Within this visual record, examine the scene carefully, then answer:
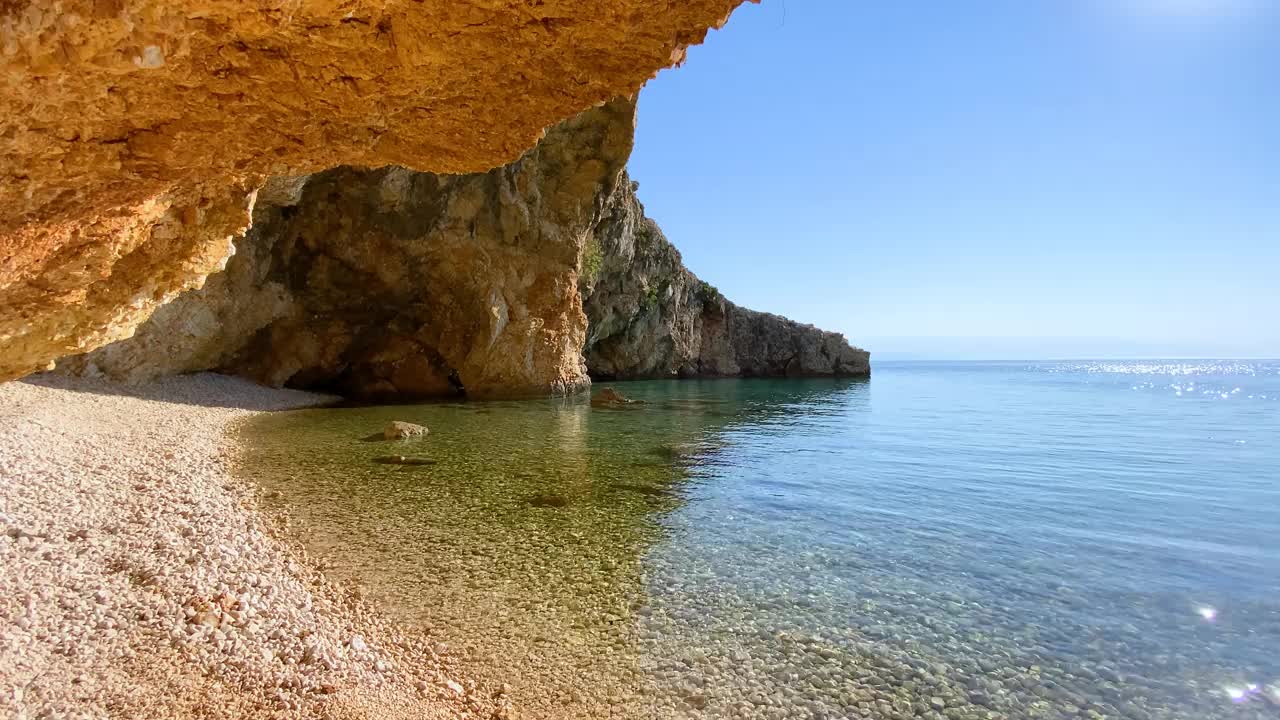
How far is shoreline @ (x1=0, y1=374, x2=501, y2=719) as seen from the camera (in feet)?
11.8

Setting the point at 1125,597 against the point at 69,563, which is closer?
the point at 69,563

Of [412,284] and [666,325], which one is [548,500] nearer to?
[412,284]

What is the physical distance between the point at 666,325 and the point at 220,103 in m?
44.6

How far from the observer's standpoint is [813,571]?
6312mm

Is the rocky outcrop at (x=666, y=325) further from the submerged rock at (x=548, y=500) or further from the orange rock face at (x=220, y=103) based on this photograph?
the orange rock face at (x=220, y=103)

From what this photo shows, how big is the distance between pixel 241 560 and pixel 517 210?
2226 centimetres

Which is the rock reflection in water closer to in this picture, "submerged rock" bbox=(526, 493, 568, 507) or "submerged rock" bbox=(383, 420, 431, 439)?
"submerged rock" bbox=(526, 493, 568, 507)

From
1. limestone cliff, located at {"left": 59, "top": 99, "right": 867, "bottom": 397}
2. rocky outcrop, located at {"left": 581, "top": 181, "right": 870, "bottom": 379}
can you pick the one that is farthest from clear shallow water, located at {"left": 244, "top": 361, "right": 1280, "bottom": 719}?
rocky outcrop, located at {"left": 581, "top": 181, "right": 870, "bottom": 379}

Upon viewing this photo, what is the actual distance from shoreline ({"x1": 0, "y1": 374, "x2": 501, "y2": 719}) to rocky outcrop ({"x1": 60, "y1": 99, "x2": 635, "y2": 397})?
15.9m

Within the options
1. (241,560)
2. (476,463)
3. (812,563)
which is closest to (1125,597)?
(812,563)

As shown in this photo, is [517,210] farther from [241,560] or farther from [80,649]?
[80,649]

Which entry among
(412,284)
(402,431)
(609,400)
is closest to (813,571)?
(402,431)

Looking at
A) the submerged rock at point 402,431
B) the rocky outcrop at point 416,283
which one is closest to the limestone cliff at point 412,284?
the rocky outcrop at point 416,283

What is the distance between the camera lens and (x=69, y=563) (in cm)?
504
